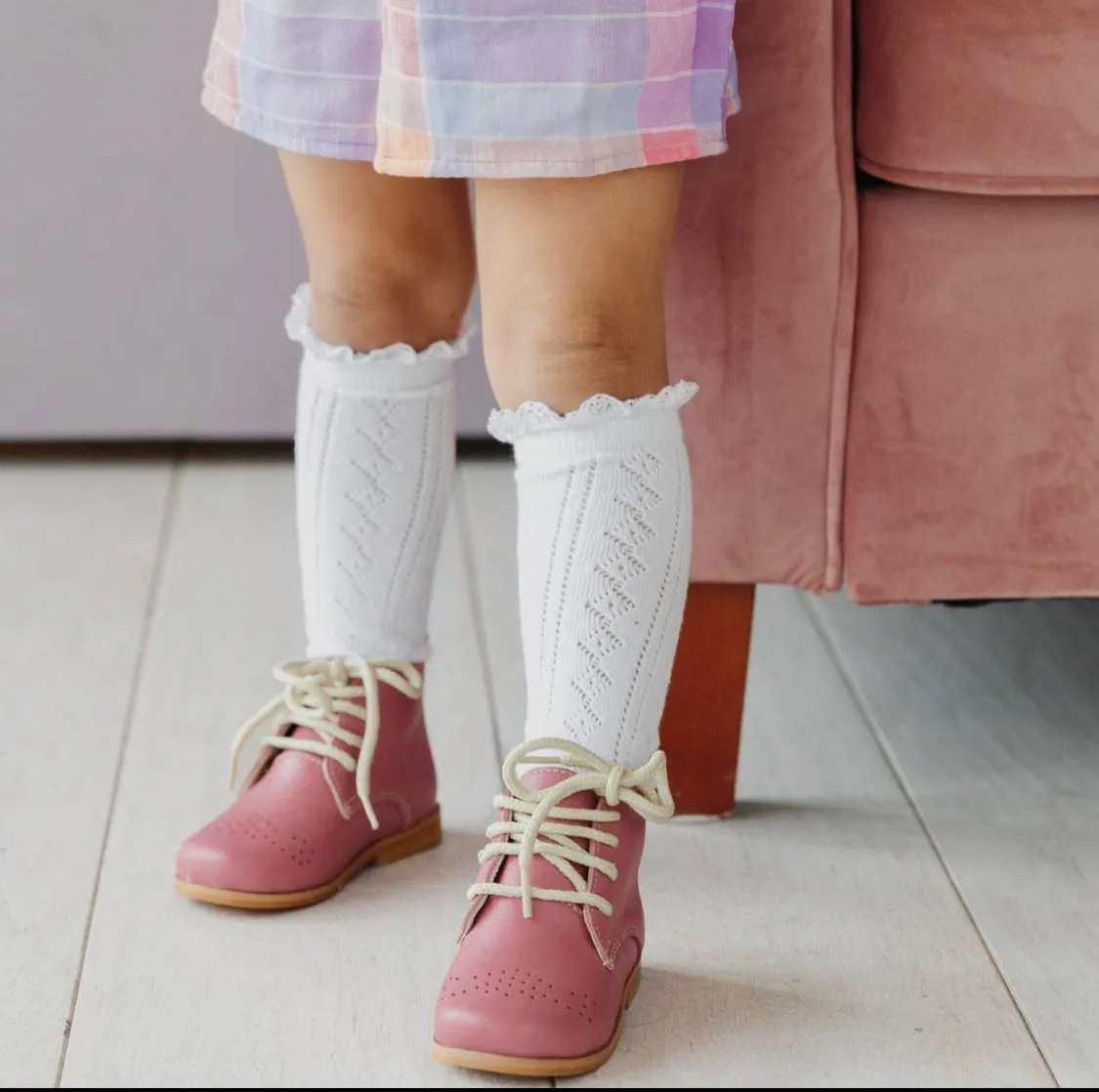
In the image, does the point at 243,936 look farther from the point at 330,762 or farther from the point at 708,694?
the point at 708,694

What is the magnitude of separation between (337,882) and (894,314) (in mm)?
404

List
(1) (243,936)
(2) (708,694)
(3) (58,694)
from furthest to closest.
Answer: (3) (58,694) < (2) (708,694) < (1) (243,936)

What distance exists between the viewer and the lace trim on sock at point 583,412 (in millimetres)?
651

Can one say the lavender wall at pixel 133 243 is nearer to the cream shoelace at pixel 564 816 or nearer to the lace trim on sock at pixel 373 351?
the lace trim on sock at pixel 373 351

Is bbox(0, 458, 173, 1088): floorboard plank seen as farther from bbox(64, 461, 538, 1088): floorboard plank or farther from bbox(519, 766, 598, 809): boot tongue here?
bbox(519, 766, 598, 809): boot tongue

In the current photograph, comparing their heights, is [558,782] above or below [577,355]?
below

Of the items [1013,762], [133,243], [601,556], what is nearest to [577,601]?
[601,556]

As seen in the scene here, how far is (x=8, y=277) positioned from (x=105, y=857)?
0.78 meters

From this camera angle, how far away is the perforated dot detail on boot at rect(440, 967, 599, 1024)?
616 mm

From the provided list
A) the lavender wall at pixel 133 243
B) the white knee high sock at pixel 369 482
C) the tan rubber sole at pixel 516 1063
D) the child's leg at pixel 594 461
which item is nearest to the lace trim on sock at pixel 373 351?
the white knee high sock at pixel 369 482

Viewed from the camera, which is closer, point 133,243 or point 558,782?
point 558,782

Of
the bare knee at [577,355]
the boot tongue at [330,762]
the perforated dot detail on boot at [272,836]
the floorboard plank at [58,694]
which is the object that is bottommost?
the floorboard plank at [58,694]

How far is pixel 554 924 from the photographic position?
637 millimetres

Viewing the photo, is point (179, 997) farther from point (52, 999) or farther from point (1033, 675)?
point (1033, 675)
